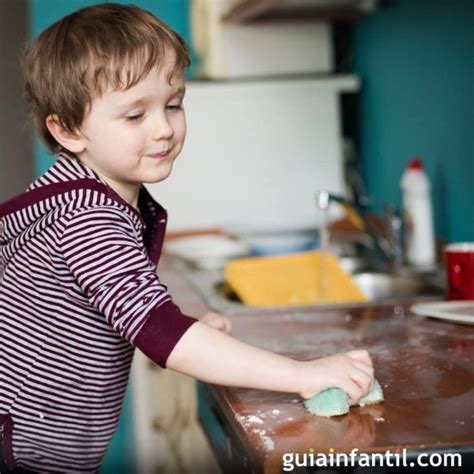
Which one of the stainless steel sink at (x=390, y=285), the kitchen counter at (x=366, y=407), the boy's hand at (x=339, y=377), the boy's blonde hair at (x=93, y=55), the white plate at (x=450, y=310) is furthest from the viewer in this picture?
the stainless steel sink at (x=390, y=285)

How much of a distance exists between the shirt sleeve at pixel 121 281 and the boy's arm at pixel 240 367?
0.02 meters

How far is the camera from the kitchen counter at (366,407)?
100 cm

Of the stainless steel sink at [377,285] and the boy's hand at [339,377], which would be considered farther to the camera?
the stainless steel sink at [377,285]

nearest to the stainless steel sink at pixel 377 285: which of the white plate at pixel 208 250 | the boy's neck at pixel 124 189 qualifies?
the white plate at pixel 208 250

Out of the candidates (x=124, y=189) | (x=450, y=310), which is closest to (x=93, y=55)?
(x=124, y=189)

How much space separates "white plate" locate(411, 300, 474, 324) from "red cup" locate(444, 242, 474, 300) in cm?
3

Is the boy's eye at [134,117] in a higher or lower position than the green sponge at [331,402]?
higher

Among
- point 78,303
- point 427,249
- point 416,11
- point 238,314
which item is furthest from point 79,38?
point 416,11

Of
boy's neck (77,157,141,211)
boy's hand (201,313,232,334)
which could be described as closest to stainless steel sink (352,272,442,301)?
boy's hand (201,313,232,334)

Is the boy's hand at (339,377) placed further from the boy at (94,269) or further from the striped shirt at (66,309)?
the striped shirt at (66,309)

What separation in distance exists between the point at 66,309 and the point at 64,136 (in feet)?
0.79

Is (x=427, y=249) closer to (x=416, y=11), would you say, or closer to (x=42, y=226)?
(x=416, y=11)

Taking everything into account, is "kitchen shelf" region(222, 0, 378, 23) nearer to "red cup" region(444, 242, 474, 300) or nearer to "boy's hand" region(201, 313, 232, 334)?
"red cup" region(444, 242, 474, 300)

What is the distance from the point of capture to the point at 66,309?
1307 mm
